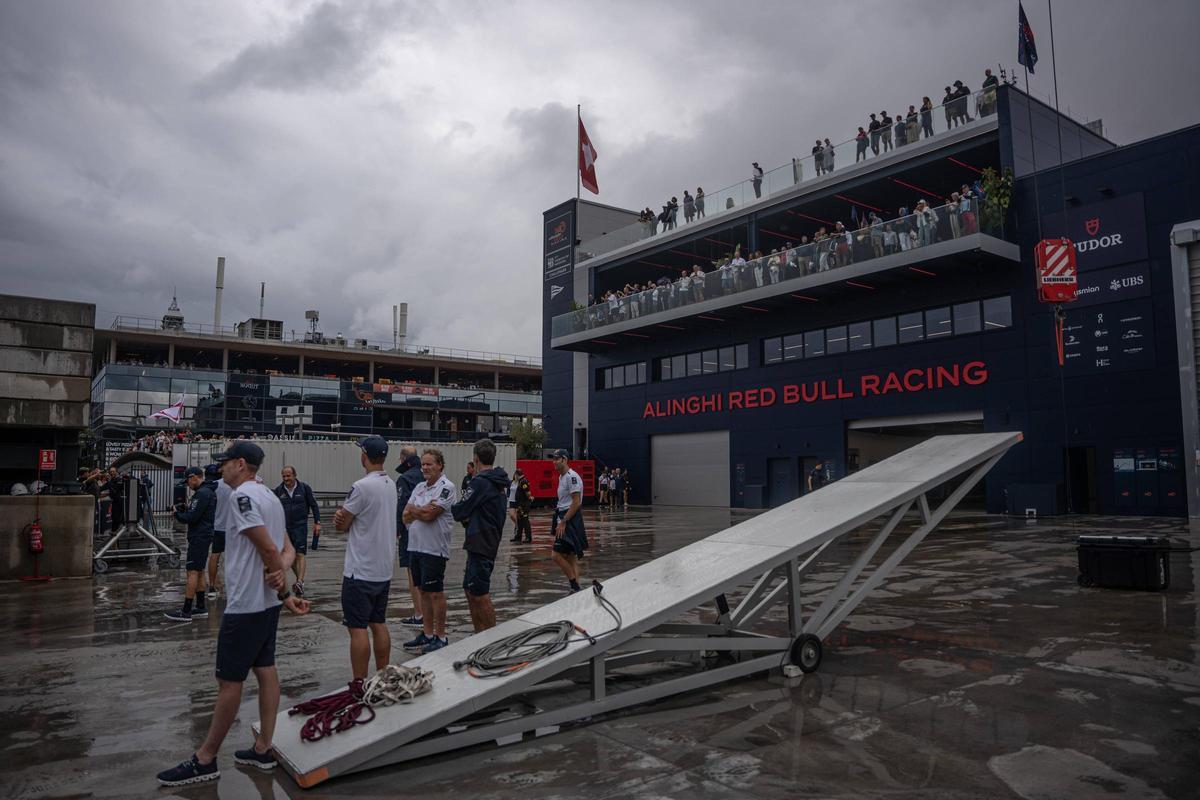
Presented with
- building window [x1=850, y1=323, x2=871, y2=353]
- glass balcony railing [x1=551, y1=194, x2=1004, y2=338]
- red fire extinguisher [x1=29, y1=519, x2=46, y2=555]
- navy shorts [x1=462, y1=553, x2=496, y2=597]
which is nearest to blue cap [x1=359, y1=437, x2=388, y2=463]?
navy shorts [x1=462, y1=553, x2=496, y2=597]

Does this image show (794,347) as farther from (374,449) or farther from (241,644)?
(241,644)

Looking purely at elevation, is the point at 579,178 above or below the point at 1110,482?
above

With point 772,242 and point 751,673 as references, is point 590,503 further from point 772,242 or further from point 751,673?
point 751,673

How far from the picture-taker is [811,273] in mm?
26891

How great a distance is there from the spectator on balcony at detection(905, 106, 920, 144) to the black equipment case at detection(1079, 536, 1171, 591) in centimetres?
1985

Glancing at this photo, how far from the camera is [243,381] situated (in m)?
57.3

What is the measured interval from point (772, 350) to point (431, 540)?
2587 centimetres

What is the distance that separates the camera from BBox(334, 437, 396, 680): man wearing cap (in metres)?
5.31

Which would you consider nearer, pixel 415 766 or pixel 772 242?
pixel 415 766

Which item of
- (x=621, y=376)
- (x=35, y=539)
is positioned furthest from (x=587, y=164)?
(x=35, y=539)

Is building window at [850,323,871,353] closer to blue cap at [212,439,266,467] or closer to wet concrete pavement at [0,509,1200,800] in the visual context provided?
wet concrete pavement at [0,509,1200,800]

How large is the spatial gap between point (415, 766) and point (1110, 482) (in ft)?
75.9

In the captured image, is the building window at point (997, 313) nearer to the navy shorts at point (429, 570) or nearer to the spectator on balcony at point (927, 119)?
the spectator on balcony at point (927, 119)

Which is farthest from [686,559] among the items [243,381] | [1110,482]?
[243,381]
